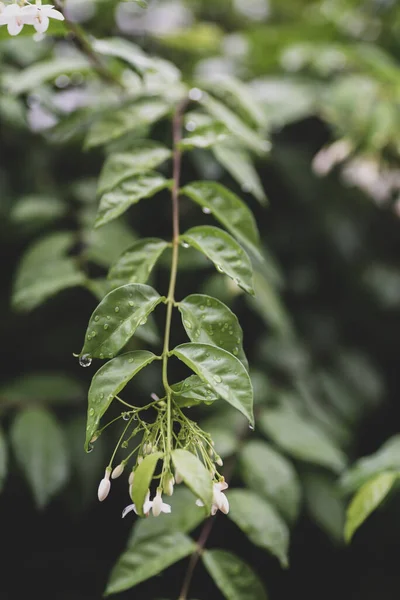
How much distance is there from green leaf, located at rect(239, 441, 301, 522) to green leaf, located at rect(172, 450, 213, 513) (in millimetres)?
477

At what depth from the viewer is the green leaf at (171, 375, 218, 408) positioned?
559 millimetres

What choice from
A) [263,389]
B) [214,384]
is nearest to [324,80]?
[263,389]

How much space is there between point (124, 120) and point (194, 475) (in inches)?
27.1

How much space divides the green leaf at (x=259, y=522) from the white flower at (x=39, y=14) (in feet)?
2.36

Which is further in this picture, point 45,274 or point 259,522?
point 45,274

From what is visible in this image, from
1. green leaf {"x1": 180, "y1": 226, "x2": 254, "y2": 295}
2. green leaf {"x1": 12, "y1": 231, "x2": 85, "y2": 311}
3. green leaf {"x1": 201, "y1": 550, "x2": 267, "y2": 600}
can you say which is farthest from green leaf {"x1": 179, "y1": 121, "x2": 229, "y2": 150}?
green leaf {"x1": 201, "y1": 550, "x2": 267, "y2": 600}

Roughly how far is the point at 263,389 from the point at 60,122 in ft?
2.29

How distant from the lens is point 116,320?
0.59m

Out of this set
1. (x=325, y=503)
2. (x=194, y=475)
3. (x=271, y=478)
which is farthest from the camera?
(x=325, y=503)

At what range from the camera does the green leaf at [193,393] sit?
559mm

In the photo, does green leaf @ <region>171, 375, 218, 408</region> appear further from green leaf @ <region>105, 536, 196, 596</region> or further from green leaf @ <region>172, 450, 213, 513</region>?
green leaf @ <region>105, 536, 196, 596</region>

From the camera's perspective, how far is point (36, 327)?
1323 millimetres

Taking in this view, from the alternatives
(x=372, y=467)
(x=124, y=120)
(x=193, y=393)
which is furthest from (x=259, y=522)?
(x=124, y=120)

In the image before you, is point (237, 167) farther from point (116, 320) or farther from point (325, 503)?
point (325, 503)
